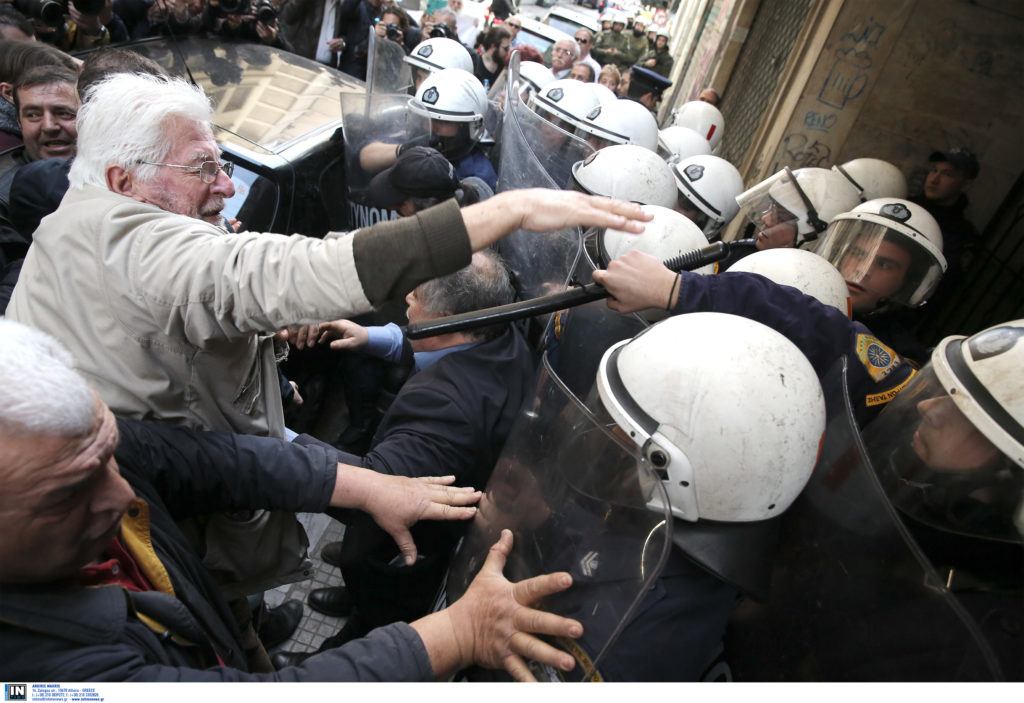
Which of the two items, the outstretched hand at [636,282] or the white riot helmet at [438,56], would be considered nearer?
the outstretched hand at [636,282]

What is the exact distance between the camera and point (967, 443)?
54.7 inches

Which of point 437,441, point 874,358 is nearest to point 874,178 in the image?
point 874,358

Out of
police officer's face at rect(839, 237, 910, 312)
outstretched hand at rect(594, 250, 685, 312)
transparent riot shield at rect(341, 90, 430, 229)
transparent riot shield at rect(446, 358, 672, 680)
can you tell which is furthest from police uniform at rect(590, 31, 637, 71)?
transparent riot shield at rect(446, 358, 672, 680)

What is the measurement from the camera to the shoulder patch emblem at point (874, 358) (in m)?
1.89

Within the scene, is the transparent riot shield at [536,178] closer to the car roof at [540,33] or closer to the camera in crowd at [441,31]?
the camera in crowd at [441,31]

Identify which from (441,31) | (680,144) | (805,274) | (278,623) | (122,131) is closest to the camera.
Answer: (122,131)

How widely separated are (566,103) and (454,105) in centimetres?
86

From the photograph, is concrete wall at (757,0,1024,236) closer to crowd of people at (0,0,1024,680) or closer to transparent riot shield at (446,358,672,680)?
crowd of people at (0,0,1024,680)

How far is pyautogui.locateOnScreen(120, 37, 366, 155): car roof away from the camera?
4.12 m

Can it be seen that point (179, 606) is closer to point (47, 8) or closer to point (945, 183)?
point (47, 8)

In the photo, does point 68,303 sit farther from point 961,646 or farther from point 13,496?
point 961,646

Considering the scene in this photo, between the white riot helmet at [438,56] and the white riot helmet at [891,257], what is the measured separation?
412cm

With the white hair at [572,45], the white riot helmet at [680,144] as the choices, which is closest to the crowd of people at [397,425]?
the white riot helmet at [680,144]

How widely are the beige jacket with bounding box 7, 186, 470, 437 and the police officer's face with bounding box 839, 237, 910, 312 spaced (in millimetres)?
2149
